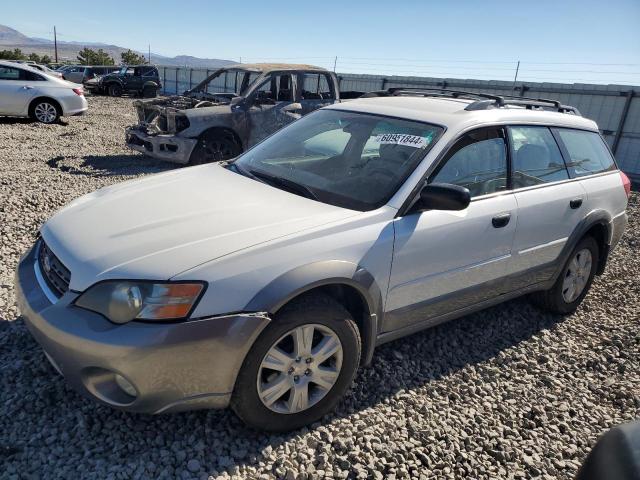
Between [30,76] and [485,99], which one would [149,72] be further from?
[485,99]

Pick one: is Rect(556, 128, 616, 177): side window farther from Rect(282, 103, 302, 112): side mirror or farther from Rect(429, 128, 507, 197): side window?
Rect(282, 103, 302, 112): side mirror

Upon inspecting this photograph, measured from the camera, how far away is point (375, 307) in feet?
8.63

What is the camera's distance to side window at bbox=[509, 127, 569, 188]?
11.1ft

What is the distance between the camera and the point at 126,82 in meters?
24.6

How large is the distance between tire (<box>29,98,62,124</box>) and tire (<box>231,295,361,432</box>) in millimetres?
12472

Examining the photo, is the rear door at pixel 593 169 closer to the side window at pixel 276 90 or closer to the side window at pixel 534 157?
the side window at pixel 534 157

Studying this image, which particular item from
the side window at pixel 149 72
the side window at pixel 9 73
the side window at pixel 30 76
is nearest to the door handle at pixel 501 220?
the side window at pixel 30 76

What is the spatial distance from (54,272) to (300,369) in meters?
1.30

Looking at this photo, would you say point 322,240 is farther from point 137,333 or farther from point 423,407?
point 423,407

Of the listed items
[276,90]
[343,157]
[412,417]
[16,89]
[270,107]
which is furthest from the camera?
[16,89]

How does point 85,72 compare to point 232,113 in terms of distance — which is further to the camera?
point 85,72

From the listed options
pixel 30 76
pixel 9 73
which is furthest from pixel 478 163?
pixel 9 73

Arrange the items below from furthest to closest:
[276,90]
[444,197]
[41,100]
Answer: [41,100]
[276,90]
[444,197]

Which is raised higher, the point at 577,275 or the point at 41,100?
the point at 41,100
